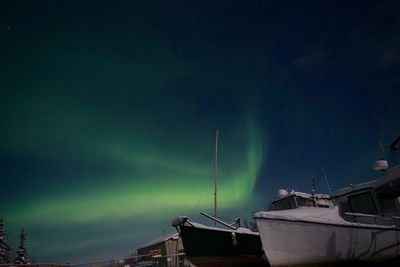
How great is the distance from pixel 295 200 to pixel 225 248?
569 cm

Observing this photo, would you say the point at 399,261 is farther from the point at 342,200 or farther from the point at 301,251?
the point at 301,251

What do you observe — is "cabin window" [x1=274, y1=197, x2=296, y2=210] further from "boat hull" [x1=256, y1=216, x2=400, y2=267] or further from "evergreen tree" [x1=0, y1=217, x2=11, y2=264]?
"evergreen tree" [x1=0, y1=217, x2=11, y2=264]

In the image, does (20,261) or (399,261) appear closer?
(399,261)

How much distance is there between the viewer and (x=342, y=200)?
44.2 ft

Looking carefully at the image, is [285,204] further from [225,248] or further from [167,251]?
[167,251]

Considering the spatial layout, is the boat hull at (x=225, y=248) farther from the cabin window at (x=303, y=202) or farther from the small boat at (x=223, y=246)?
the cabin window at (x=303, y=202)

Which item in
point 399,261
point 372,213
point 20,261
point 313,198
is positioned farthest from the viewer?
point 20,261

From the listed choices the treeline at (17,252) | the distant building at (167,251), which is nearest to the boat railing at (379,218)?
the distant building at (167,251)

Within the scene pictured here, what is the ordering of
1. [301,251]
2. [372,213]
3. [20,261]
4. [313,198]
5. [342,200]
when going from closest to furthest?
[301,251] < [372,213] < [342,200] < [313,198] < [20,261]

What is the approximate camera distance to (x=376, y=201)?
40.1 ft

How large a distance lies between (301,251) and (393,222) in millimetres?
4299

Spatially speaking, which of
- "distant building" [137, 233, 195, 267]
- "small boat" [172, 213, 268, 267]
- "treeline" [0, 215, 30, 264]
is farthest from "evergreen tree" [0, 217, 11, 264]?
"small boat" [172, 213, 268, 267]

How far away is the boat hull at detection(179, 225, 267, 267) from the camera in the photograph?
11.4 m

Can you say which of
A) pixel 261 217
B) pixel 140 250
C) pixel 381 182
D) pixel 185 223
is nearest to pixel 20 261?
pixel 140 250
